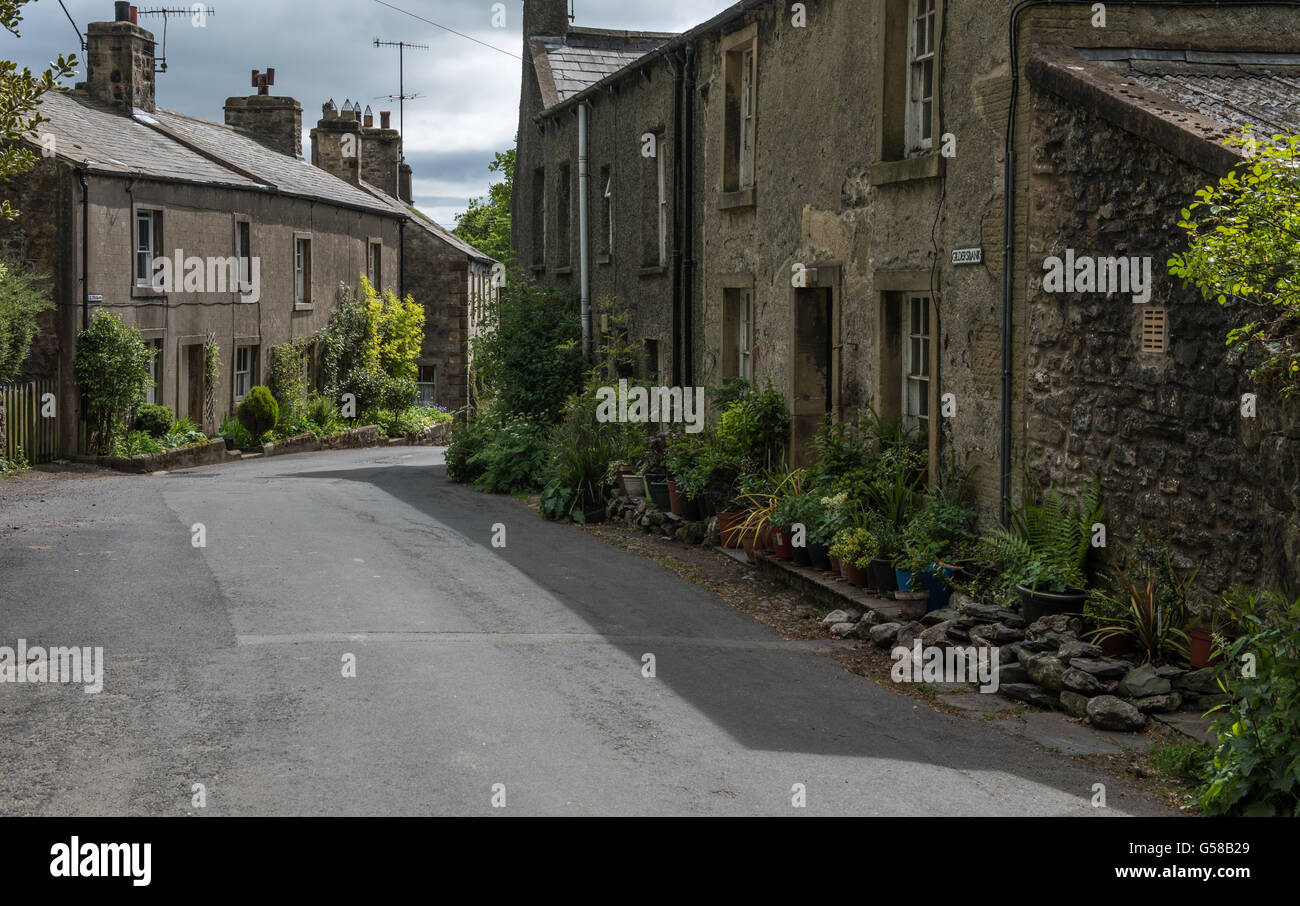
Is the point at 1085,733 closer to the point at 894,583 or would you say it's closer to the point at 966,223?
the point at 894,583

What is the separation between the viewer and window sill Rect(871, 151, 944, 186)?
36.1 feet

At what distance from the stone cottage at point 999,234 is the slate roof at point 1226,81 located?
0.03 m

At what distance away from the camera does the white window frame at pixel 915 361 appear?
1198 centimetres

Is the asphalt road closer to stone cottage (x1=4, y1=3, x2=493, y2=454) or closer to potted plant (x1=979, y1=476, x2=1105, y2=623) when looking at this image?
potted plant (x1=979, y1=476, x2=1105, y2=623)

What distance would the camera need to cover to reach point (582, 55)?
86.9ft

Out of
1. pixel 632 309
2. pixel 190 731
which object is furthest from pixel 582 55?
pixel 190 731

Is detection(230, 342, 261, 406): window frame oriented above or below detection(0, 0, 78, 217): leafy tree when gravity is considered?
below

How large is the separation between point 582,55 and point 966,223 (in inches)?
688

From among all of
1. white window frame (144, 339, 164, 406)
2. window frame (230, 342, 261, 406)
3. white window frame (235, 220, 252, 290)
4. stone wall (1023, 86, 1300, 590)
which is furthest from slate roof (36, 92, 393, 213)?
stone wall (1023, 86, 1300, 590)

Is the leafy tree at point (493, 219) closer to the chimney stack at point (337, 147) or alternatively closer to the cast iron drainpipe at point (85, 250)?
the chimney stack at point (337, 147)

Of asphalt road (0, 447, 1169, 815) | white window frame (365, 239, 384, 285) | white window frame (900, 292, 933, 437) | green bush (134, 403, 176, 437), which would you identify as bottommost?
asphalt road (0, 447, 1169, 815)

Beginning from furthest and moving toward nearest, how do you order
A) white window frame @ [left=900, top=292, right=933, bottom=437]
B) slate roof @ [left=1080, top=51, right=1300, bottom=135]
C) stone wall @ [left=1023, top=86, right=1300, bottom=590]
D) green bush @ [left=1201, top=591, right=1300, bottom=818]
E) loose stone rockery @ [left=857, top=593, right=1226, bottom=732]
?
white window frame @ [left=900, top=292, right=933, bottom=437] < slate roof @ [left=1080, top=51, right=1300, bottom=135] < loose stone rockery @ [left=857, top=593, right=1226, bottom=732] < stone wall @ [left=1023, top=86, right=1300, bottom=590] < green bush @ [left=1201, top=591, right=1300, bottom=818]

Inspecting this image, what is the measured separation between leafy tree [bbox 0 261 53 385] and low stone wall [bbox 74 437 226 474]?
2.38 meters

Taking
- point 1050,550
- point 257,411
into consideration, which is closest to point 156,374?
point 257,411
